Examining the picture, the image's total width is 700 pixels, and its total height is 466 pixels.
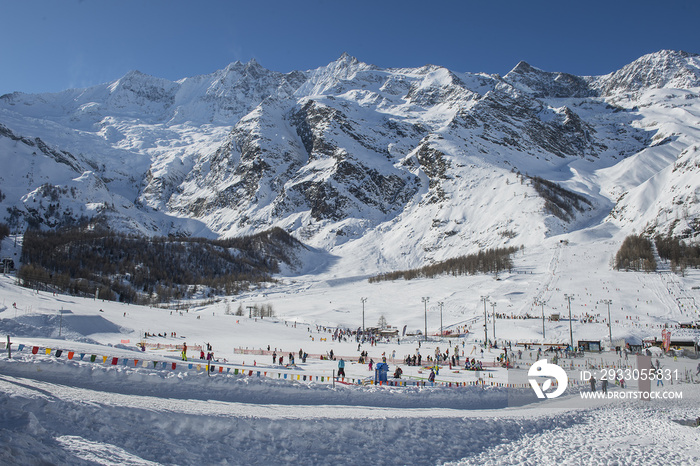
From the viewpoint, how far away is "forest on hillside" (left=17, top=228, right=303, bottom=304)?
118169 mm

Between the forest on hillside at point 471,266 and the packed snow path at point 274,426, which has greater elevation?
the forest on hillside at point 471,266

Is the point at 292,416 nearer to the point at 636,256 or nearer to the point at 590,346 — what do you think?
the point at 590,346

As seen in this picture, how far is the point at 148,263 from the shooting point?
484ft

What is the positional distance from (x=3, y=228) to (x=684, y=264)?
603 ft

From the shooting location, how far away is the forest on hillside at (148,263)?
118 metres

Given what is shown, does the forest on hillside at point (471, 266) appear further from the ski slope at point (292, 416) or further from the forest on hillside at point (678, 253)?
the ski slope at point (292, 416)

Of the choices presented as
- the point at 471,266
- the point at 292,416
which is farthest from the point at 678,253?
the point at 292,416

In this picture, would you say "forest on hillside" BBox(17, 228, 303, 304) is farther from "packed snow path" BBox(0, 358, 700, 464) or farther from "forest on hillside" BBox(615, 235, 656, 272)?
"forest on hillside" BBox(615, 235, 656, 272)

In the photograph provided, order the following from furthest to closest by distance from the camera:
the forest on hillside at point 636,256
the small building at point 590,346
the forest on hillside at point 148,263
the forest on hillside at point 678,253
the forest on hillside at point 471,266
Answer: the forest on hillside at point 148,263 < the forest on hillside at point 471,266 < the forest on hillside at point 636,256 < the forest on hillside at point 678,253 < the small building at point 590,346

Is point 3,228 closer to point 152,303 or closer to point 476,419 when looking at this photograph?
point 152,303

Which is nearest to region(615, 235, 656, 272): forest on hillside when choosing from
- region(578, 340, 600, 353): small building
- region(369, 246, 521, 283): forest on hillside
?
region(369, 246, 521, 283): forest on hillside

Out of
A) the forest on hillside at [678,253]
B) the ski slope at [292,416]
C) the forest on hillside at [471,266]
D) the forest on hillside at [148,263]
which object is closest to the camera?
the ski slope at [292,416]

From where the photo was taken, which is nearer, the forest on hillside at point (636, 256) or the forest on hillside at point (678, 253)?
the forest on hillside at point (678, 253)

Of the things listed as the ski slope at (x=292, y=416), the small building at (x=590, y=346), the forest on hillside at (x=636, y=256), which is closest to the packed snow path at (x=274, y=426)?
the ski slope at (x=292, y=416)
